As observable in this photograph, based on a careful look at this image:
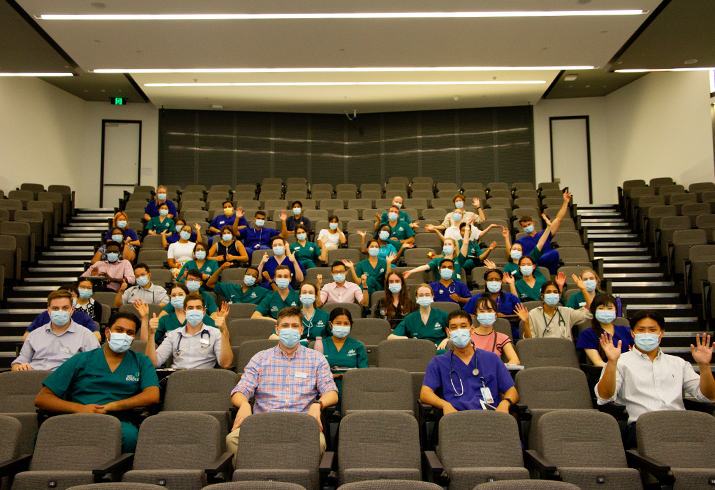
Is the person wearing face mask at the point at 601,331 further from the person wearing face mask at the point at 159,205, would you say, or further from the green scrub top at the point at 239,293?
the person wearing face mask at the point at 159,205

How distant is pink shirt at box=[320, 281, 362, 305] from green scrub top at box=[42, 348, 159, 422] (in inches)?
99.8

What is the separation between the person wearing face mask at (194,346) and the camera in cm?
411

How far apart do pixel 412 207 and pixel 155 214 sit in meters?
4.23

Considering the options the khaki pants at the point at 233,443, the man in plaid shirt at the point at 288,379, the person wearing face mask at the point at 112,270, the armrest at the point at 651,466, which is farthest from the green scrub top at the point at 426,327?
the person wearing face mask at the point at 112,270

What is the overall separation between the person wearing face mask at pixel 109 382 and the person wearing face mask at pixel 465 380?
5.64ft

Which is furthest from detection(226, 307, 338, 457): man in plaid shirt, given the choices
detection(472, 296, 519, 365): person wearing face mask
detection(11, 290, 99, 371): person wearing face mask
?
detection(11, 290, 99, 371): person wearing face mask

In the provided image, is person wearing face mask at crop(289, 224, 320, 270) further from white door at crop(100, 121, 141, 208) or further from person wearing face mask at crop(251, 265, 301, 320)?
white door at crop(100, 121, 141, 208)

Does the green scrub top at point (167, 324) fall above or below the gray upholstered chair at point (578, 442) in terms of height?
above

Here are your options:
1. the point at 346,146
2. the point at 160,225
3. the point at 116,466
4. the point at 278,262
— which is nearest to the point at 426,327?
the point at 278,262

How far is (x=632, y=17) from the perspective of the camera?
7297 millimetres

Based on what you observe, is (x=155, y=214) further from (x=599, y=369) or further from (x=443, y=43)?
(x=599, y=369)

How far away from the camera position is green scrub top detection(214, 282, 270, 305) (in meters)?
5.99

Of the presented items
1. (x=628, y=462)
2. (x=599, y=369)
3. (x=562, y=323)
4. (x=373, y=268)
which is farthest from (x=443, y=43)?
(x=628, y=462)

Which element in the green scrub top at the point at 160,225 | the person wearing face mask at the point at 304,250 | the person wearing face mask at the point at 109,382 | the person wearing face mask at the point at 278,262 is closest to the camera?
the person wearing face mask at the point at 109,382
